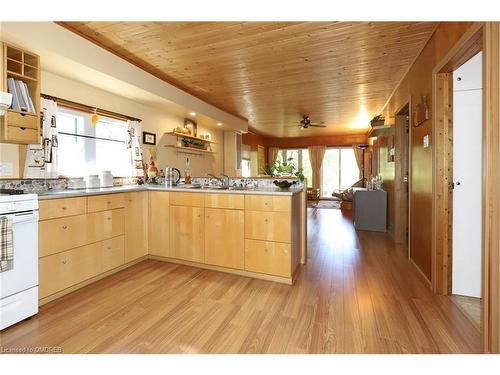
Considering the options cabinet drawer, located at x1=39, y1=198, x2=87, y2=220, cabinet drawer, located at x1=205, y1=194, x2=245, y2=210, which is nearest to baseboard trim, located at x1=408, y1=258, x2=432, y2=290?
cabinet drawer, located at x1=205, y1=194, x2=245, y2=210

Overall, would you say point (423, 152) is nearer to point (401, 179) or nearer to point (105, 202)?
point (401, 179)

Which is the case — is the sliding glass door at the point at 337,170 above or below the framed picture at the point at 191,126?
below

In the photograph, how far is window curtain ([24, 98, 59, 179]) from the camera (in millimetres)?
2514

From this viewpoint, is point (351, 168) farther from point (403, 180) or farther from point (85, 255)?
point (85, 255)

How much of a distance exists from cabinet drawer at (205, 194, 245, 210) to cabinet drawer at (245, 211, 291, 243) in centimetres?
13

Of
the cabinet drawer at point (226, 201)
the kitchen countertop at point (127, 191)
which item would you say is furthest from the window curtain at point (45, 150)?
the cabinet drawer at point (226, 201)

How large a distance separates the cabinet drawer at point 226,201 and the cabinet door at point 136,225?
2.99ft

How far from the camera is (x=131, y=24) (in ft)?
7.95

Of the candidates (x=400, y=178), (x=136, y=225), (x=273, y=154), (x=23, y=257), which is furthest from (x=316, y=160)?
(x=23, y=257)

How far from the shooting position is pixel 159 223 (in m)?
3.16

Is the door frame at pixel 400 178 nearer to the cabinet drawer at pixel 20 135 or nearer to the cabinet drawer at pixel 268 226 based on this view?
the cabinet drawer at pixel 268 226

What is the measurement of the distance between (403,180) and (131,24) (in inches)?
164

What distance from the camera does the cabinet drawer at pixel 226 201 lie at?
2.68 meters

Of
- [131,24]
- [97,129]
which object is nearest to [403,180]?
[131,24]
